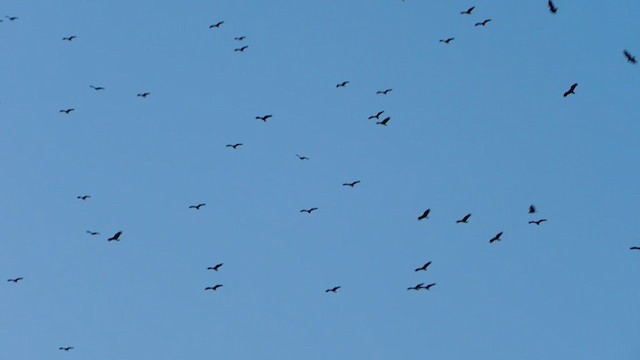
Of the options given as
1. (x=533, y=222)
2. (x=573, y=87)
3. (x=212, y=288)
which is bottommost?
(x=212, y=288)

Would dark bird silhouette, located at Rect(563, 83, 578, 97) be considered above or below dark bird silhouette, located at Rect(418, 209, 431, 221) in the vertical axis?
above

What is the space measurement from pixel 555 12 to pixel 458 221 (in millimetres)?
20147

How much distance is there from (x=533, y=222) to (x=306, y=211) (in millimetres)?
19161

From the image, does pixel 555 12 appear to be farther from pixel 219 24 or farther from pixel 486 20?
pixel 219 24

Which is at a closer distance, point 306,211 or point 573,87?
point 573,87

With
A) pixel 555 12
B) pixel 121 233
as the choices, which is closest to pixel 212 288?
pixel 121 233

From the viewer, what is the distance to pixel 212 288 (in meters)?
113

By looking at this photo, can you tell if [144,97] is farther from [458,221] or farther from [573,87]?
[573,87]

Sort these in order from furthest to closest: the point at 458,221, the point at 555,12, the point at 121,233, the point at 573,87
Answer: the point at 121,233, the point at 458,221, the point at 573,87, the point at 555,12

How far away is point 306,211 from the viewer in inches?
4557

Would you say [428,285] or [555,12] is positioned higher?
[555,12]

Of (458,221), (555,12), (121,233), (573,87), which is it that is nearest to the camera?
(555,12)

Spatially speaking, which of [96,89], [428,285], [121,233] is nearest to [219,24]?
[96,89]

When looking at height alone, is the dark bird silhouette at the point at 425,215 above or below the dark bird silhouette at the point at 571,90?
below
